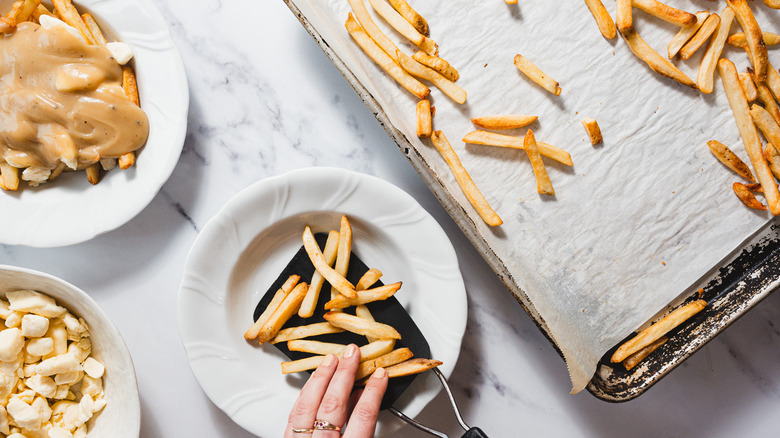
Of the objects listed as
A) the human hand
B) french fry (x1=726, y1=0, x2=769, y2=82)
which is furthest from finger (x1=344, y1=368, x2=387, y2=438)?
french fry (x1=726, y1=0, x2=769, y2=82)

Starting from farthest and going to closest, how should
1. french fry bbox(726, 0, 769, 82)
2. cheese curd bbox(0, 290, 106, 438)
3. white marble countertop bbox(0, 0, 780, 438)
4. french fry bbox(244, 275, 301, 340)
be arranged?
white marble countertop bbox(0, 0, 780, 438), french fry bbox(244, 275, 301, 340), cheese curd bbox(0, 290, 106, 438), french fry bbox(726, 0, 769, 82)

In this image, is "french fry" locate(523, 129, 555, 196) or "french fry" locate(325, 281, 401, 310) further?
"french fry" locate(325, 281, 401, 310)

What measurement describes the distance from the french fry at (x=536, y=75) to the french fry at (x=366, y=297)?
Answer: 2.50ft

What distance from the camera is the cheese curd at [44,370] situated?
1.70 metres

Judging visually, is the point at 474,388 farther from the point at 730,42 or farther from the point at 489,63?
the point at 730,42

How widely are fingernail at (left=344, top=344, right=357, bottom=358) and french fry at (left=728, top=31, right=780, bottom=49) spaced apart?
4.99 feet

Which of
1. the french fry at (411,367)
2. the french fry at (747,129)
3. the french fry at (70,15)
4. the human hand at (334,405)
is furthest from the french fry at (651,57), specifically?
the french fry at (70,15)

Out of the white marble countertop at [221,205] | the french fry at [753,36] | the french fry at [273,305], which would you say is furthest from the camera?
the white marble countertop at [221,205]

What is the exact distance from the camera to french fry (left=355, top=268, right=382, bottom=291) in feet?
5.80

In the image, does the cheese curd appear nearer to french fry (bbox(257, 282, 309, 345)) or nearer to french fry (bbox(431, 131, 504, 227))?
french fry (bbox(257, 282, 309, 345))

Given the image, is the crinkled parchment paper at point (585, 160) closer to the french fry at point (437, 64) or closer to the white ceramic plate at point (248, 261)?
the french fry at point (437, 64)

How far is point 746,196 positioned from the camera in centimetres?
167

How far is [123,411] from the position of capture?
1.75 m

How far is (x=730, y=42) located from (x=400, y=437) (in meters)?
1.73
